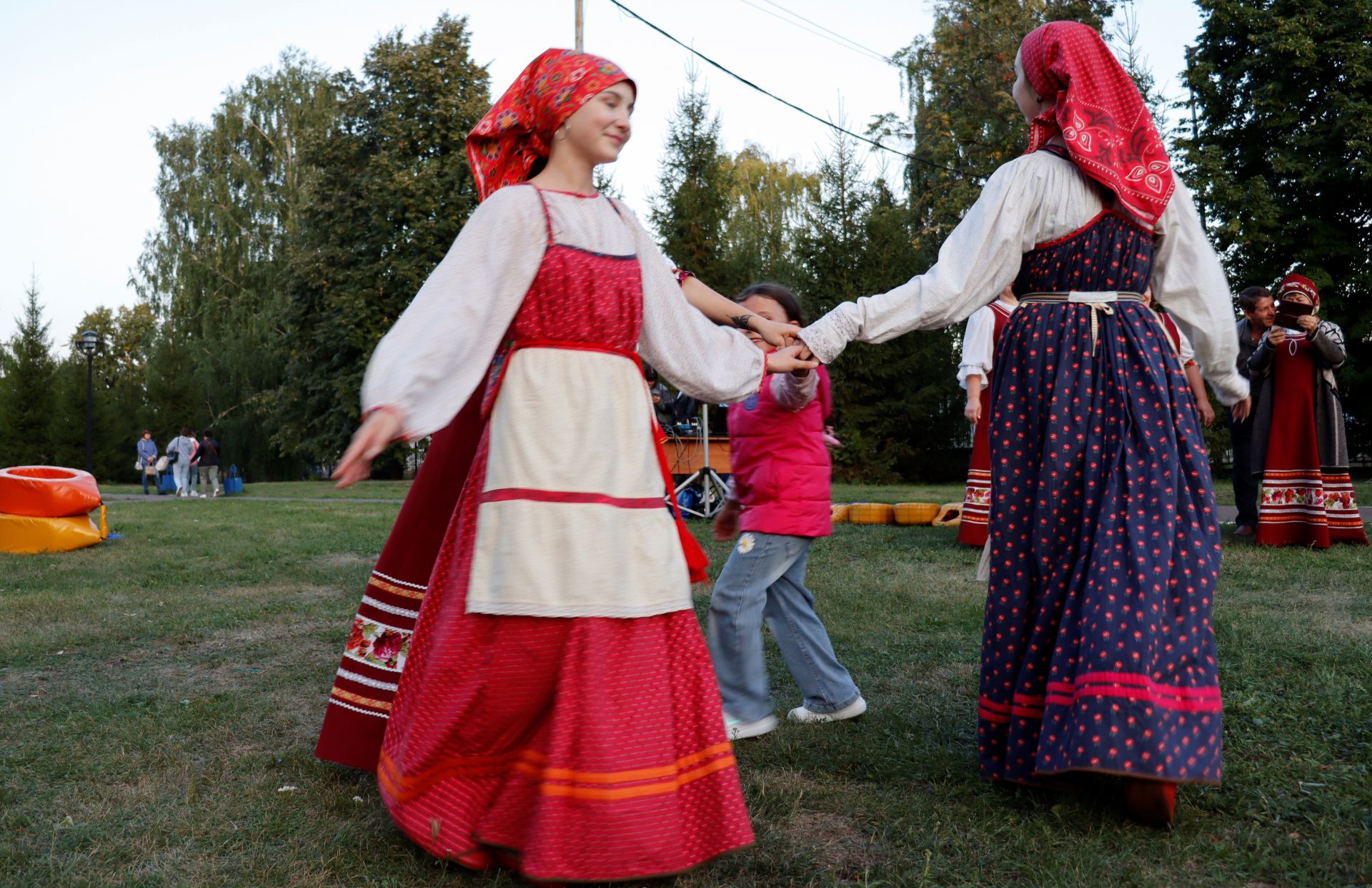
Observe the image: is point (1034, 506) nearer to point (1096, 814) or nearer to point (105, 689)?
point (1096, 814)

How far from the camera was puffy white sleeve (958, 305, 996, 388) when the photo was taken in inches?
296

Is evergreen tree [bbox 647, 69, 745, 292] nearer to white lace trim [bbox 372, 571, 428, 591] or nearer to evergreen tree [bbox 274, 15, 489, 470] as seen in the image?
evergreen tree [bbox 274, 15, 489, 470]

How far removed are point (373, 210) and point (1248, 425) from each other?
23387 mm

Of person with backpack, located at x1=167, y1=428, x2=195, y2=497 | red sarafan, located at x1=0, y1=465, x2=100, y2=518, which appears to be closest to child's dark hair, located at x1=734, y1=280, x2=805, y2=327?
red sarafan, located at x1=0, y1=465, x2=100, y2=518

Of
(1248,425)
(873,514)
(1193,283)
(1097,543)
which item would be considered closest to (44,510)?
(873,514)

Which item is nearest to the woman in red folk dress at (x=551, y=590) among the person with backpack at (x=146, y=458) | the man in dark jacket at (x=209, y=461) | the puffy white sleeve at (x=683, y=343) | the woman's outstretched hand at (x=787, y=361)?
the puffy white sleeve at (x=683, y=343)

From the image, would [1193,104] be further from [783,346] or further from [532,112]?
[532,112]

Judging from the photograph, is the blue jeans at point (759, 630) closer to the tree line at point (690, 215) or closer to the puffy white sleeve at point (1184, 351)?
the puffy white sleeve at point (1184, 351)

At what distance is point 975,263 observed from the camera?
314 cm

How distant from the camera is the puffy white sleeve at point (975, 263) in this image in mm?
3133

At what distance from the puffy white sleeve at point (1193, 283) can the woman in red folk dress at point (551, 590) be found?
1.56m

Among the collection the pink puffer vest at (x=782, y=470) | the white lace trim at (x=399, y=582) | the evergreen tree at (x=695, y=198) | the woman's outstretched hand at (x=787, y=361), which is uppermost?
the evergreen tree at (x=695, y=198)

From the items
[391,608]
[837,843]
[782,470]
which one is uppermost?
[782,470]

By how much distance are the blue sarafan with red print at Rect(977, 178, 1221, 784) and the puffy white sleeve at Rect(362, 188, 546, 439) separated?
4.84 feet
